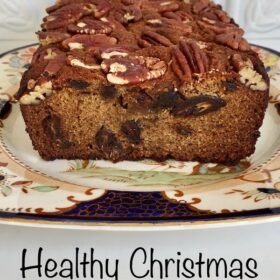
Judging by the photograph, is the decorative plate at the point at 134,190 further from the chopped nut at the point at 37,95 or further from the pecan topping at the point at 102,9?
the pecan topping at the point at 102,9

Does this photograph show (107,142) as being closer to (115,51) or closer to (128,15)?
(115,51)

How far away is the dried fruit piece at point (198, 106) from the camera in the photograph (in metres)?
1.48

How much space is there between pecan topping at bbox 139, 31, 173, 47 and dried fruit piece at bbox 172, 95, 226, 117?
0.18 meters

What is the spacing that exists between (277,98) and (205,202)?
672 millimetres

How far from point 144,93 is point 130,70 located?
7cm

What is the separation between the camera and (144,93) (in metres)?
1.46

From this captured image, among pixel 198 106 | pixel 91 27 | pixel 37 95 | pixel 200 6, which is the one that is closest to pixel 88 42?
pixel 91 27

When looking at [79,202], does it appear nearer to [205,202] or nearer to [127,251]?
[127,251]

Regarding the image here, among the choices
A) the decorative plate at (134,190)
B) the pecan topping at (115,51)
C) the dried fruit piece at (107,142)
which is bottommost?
the decorative plate at (134,190)

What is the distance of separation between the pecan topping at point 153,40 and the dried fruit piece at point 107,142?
247mm

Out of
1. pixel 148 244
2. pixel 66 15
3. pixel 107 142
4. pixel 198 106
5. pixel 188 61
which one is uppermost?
pixel 66 15

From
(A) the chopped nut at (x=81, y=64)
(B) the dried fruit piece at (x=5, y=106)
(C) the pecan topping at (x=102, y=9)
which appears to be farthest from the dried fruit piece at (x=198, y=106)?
(B) the dried fruit piece at (x=5, y=106)

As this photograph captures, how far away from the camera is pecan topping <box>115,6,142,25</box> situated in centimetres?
174

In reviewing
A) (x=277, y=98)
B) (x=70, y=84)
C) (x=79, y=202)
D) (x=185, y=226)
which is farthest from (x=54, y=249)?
(x=277, y=98)
